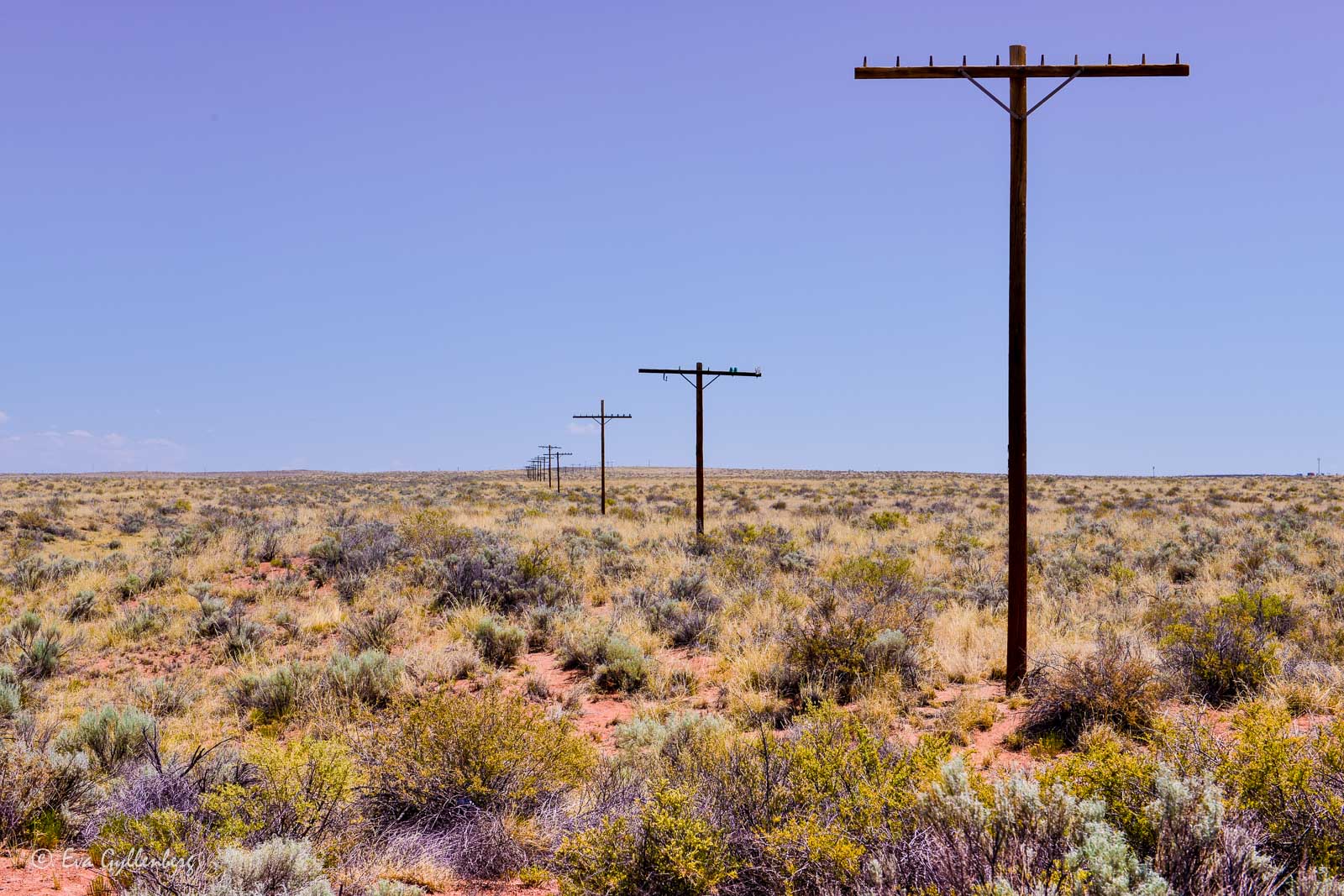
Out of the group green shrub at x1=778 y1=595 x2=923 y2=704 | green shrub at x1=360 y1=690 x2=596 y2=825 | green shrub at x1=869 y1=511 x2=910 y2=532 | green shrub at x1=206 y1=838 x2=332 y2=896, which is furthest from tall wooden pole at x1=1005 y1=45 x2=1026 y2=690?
green shrub at x1=869 y1=511 x2=910 y2=532

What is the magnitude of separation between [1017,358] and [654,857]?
759cm

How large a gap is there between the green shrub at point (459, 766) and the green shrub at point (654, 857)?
4.43 feet

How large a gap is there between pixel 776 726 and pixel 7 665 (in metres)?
10.3

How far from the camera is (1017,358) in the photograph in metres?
9.34

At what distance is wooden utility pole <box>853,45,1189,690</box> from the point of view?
9.16m

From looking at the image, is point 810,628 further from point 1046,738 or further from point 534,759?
point 534,759

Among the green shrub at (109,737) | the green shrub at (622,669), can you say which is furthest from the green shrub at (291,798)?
the green shrub at (622,669)

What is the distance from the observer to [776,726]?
28.0 ft

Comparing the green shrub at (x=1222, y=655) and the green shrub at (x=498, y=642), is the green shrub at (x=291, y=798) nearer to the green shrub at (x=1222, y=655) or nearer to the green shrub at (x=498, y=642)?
the green shrub at (x=498, y=642)

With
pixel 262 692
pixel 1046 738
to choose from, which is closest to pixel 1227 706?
pixel 1046 738

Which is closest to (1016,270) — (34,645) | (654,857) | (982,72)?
(982,72)

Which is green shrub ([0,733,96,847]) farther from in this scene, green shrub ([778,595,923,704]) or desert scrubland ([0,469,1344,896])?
green shrub ([778,595,923,704])

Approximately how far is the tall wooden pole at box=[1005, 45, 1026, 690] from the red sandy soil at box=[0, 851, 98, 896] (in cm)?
921

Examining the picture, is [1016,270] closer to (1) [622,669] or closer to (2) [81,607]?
(1) [622,669]
